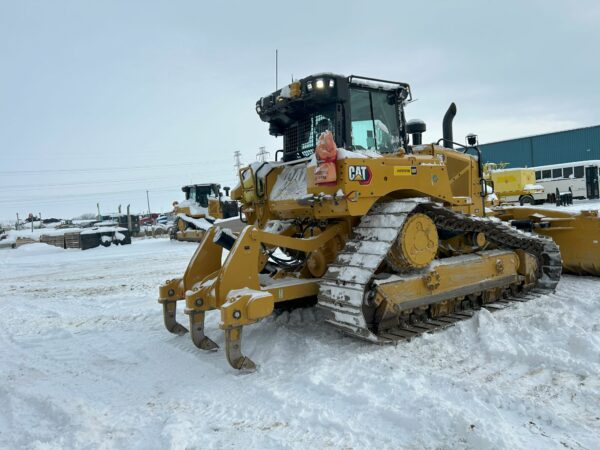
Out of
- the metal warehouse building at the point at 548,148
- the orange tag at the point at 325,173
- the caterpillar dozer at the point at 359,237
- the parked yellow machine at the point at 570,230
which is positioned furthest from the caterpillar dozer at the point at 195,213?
the metal warehouse building at the point at 548,148

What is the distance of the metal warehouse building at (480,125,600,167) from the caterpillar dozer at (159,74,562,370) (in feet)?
140

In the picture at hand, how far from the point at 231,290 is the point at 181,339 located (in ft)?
4.36

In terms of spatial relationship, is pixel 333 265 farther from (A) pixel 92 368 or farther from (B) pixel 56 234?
(B) pixel 56 234

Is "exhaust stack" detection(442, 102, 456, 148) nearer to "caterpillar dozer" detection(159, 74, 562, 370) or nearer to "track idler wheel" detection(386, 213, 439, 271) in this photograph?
"caterpillar dozer" detection(159, 74, 562, 370)

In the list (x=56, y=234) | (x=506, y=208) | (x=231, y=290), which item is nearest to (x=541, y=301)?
(x=506, y=208)

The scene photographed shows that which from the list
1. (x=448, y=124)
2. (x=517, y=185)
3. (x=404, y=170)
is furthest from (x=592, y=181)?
(x=404, y=170)

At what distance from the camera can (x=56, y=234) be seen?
24.4 meters

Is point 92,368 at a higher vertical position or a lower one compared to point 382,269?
lower

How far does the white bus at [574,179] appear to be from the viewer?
2731 centimetres

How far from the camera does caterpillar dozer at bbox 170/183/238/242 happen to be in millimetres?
21688

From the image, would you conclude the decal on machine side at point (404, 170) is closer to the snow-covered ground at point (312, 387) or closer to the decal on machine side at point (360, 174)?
the decal on machine side at point (360, 174)

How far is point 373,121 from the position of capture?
215 inches

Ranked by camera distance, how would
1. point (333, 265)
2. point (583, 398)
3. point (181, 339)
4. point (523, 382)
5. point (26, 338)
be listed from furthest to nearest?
point (26, 338), point (181, 339), point (333, 265), point (523, 382), point (583, 398)

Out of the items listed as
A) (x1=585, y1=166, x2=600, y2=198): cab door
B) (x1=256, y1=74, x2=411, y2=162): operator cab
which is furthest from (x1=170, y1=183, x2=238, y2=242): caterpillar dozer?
(x1=585, y1=166, x2=600, y2=198): cab door
